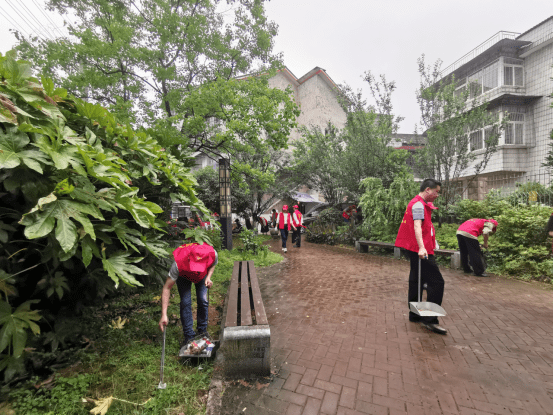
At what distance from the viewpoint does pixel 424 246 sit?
12.6 ft

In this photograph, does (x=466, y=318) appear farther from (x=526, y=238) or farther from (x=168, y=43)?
(x=168, y=43)

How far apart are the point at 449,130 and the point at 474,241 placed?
15.6ft

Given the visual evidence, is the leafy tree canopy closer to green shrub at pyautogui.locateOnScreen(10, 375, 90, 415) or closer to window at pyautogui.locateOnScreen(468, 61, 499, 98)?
green shrub at pyautogui.locateOnScreen(10, 375, 90, 415)

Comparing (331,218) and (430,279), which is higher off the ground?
(331,218)

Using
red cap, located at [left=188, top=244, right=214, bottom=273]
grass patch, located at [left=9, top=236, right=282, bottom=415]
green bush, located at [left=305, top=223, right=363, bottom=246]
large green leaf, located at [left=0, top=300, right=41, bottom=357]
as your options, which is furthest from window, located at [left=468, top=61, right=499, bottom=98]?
large green leaf, located at [left=0, top=300, right=41, bottom=357]

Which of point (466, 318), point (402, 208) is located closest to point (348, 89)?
point (402, 208)

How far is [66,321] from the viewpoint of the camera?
8.93 feet

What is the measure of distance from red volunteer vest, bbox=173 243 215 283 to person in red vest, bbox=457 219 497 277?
6.07 meters

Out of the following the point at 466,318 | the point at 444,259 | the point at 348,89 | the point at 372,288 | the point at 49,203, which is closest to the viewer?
the point at 49,203

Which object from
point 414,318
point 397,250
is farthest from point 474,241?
point 414,318

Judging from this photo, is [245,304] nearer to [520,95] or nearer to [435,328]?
[435,328]

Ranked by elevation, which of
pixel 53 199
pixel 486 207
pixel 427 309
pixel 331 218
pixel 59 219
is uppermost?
pixel 486 207

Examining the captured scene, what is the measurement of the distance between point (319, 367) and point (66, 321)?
2.57 m

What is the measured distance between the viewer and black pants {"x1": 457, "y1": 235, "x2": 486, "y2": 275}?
20.9ft
